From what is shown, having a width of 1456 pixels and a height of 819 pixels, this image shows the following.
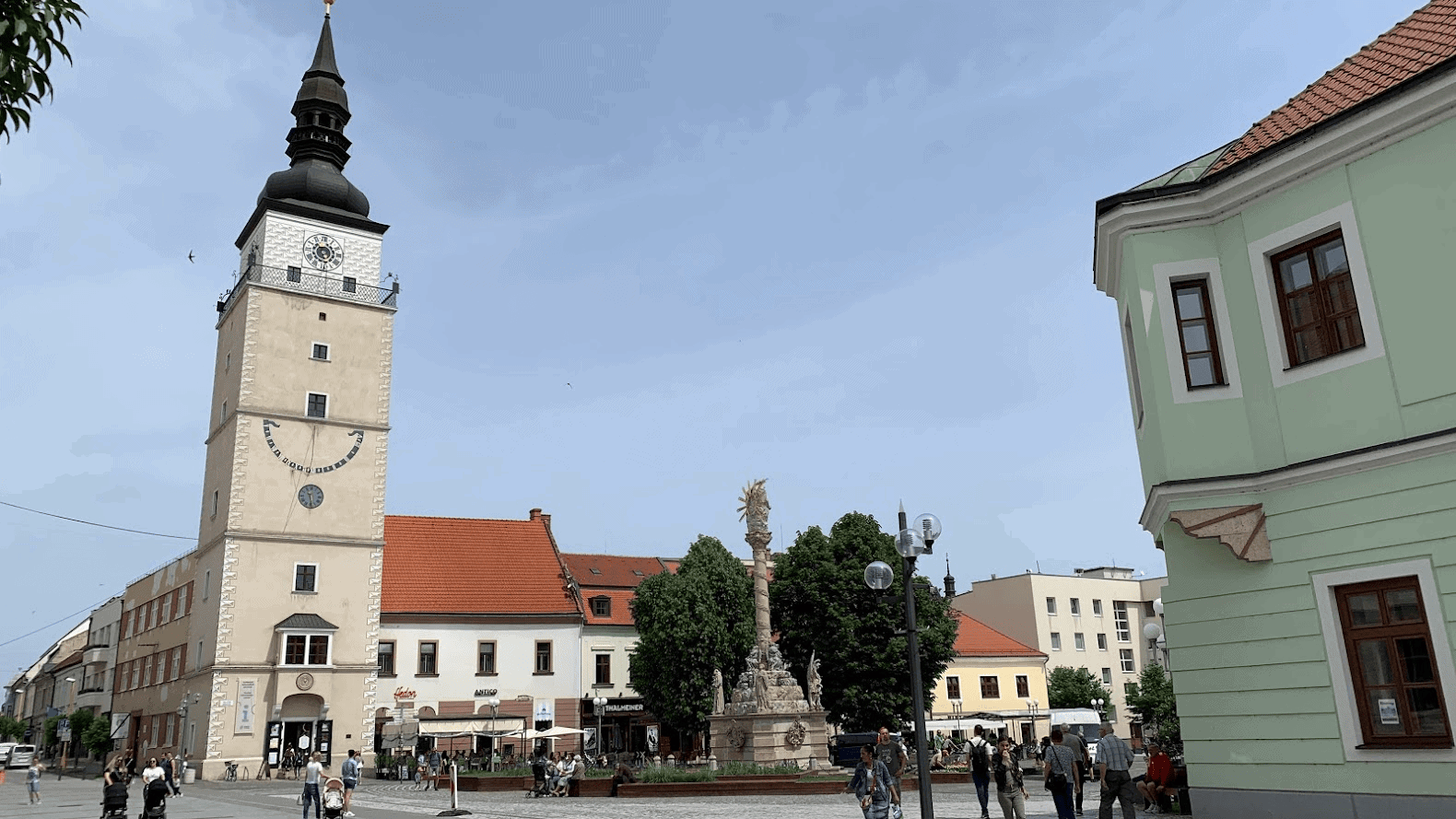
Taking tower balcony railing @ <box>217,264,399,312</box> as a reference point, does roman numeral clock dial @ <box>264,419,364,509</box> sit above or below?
below

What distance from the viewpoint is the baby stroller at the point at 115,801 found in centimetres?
1698

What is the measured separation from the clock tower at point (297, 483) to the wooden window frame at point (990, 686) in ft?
109

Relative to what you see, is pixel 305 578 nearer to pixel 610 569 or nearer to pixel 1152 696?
pixel 610 569

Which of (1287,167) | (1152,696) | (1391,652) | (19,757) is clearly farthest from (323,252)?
(1152,696)

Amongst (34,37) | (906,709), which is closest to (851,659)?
(906,709)

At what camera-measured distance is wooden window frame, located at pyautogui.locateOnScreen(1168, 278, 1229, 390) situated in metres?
14.1

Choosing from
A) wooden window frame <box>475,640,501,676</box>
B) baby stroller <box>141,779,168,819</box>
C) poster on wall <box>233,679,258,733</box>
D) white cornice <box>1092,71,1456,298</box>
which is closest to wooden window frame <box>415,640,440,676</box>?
wooden window frame <box>475,640,501,676</box>

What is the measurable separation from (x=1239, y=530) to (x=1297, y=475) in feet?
3.09

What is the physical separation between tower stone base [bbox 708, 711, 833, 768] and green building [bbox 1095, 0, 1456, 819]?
19.8 meters

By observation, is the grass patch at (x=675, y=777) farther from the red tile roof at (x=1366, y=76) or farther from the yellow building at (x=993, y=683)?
the yellow building at (x=993, y=683)

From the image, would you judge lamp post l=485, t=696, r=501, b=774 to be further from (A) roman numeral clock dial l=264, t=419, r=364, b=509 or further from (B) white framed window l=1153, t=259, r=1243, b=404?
(B) white framed window l=1153, t=259, r=1243, b=404

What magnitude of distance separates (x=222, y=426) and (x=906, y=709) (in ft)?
106

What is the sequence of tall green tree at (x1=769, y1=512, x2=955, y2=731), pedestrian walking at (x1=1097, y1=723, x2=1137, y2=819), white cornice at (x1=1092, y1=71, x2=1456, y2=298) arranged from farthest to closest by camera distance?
tall green tree at (x1=769, y1=512, x2=955, y2=731) → pedestrian walking at (x1=1097, y1=723, x2=1137, y2=819) → white cornice at (x1=1092, y1=71, x2=1456, y2=298)

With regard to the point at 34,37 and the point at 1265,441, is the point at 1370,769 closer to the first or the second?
the point at 1265,441
